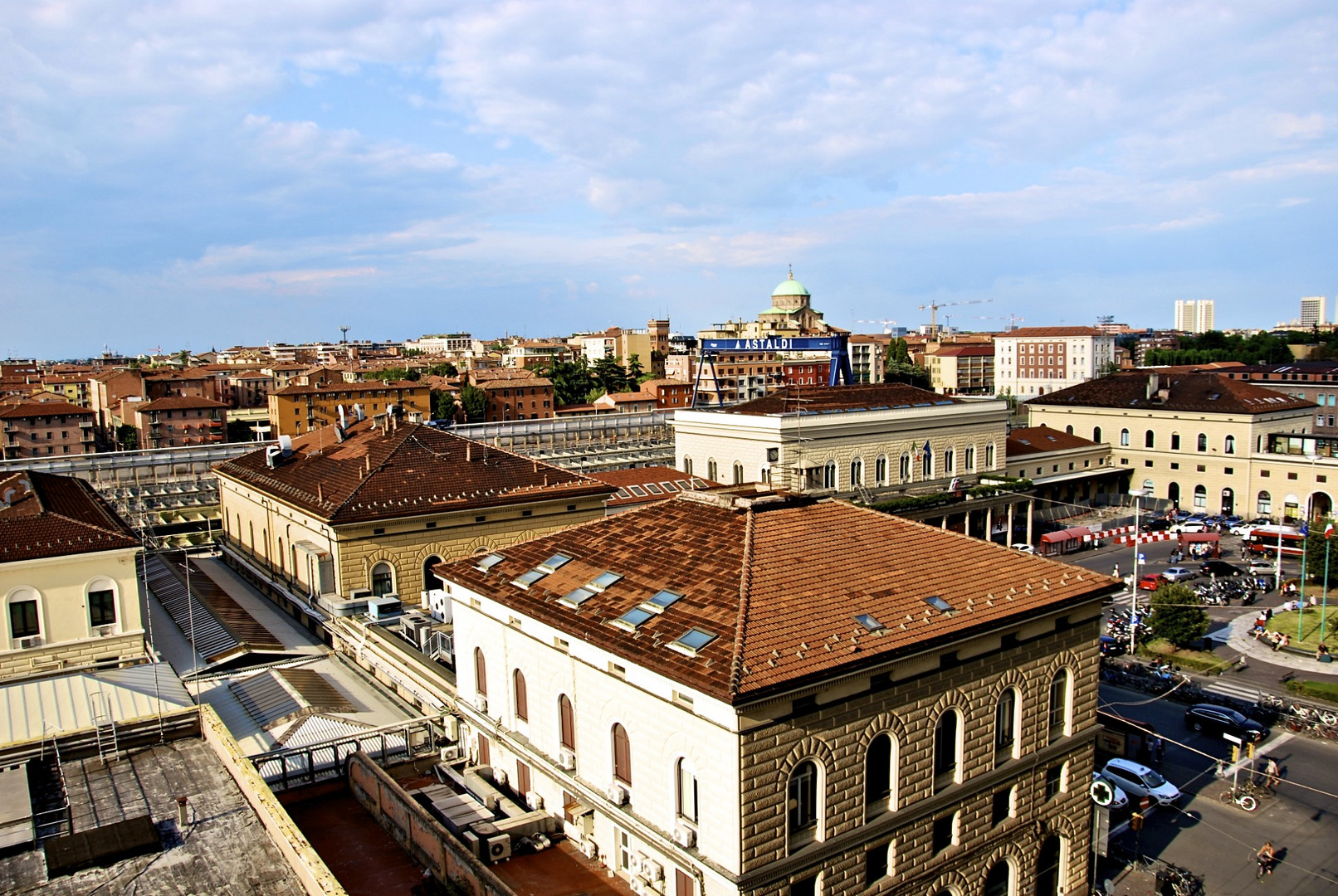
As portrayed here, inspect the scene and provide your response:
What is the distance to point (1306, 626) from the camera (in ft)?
142

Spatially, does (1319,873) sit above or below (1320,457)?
below

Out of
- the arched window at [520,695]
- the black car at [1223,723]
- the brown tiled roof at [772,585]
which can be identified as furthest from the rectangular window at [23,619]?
the black car at [1223,723]

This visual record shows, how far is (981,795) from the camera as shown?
18.8 m

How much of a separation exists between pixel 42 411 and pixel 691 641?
111235mm

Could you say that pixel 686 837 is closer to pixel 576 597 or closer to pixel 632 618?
pixel 632 618

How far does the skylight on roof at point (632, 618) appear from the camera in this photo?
17469mm

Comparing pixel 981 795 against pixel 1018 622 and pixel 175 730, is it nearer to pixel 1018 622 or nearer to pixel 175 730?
pixel 1018 622

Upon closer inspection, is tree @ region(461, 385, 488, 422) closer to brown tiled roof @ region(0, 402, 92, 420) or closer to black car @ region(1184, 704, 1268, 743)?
brown tiled roof @ region(0, 402, 92, 420)

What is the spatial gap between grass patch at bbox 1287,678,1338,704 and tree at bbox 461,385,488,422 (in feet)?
314

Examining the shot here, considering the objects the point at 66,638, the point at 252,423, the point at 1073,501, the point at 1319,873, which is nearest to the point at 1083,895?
the point at 1319,873

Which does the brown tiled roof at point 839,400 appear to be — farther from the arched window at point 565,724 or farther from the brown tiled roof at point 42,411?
the brown tiled roof at point 42,411

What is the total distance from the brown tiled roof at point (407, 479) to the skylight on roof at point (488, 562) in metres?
8.91

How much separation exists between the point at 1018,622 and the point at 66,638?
22.3m

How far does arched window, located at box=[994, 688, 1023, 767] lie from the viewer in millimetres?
19266
